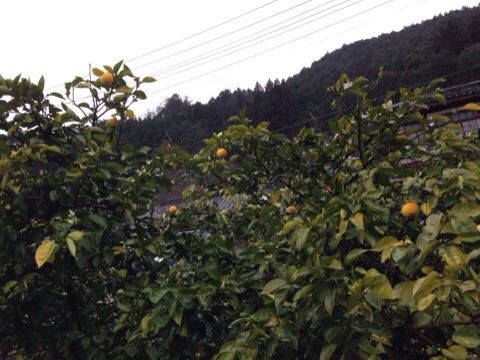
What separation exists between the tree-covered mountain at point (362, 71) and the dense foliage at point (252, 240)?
12.6 metres

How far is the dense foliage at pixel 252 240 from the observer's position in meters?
1.07

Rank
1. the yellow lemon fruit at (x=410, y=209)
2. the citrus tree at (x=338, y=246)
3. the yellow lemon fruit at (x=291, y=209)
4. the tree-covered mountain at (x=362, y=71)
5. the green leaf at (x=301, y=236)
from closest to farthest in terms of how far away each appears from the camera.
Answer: the citrus tree at (x=338, y=246) < the green leaf at (x=301, y=236) < the yellow lemon fruit at (x=410, y=209) < the yellow lemon fruit at (x=291, y=209) < the tree-covered mountain at (x=362, y=71)

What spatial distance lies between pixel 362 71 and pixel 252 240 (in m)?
16.4

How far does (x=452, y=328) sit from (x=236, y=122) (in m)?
1.09

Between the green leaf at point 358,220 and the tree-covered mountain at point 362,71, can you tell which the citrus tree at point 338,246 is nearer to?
the green leaf at point 358,220

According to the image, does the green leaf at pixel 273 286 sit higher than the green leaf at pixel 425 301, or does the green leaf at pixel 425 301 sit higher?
the green leaf at pixel 273 286

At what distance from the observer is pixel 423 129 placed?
1.65 metres

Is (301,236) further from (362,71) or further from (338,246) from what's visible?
(362,71)

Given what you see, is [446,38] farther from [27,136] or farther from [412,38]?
[27,136]

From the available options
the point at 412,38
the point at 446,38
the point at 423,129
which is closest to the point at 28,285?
the point at 423,129

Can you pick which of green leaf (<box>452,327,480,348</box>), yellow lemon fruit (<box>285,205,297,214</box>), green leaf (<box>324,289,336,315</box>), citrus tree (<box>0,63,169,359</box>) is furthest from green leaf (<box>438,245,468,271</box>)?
citrus tree (<box>0,63,169,359</box>)

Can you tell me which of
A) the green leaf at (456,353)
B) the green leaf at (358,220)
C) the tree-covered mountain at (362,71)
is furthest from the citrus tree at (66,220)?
the tree-covered mountain at (362,71)

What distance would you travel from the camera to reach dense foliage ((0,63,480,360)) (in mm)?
1074

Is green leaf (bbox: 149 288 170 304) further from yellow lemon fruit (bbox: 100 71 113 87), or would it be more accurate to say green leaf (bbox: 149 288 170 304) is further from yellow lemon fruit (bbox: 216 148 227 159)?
yellow lemon fruit (bbox: 100 71 113 87)
